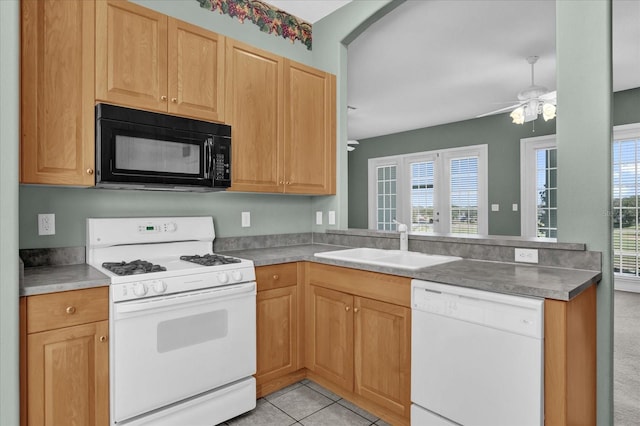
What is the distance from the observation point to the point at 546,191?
5691 millimetres

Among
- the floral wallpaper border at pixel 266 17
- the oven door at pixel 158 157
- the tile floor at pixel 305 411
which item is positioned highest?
the floral wallpaper border at pixel 266 17

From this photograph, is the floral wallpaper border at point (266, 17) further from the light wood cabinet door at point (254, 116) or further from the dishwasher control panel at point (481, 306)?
the dishwasher control panel at point (481, 306)

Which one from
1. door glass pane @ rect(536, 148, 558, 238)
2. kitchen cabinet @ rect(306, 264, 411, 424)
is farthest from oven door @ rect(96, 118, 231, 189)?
door glass pane @ rect(536, 148, 558, 238)

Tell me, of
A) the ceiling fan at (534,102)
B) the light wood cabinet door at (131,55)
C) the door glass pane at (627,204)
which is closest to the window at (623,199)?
the door glass pane at (627,204)

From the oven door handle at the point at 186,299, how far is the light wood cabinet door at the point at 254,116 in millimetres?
718

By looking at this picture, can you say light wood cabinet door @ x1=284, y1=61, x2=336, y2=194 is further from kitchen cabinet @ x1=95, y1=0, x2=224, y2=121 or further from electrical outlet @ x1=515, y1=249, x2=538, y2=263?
electrical outlet @ x1=515, y1=249, x2=538, y2=263

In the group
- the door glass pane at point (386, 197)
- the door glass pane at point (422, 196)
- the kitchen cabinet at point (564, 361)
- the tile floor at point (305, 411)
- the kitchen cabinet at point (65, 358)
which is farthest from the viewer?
the door glass pane at point (386, 197)

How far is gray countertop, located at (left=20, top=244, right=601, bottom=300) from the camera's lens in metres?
1.48

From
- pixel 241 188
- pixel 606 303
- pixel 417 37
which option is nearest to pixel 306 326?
pixel 241 188

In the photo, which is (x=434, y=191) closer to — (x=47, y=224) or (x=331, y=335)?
(x=331, y=335)

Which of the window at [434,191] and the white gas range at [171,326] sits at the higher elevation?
the window at [434,191]

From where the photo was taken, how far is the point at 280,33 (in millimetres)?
3098

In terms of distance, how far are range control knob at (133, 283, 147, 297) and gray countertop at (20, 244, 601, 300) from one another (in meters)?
0.12

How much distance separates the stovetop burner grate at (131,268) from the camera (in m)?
1.79
